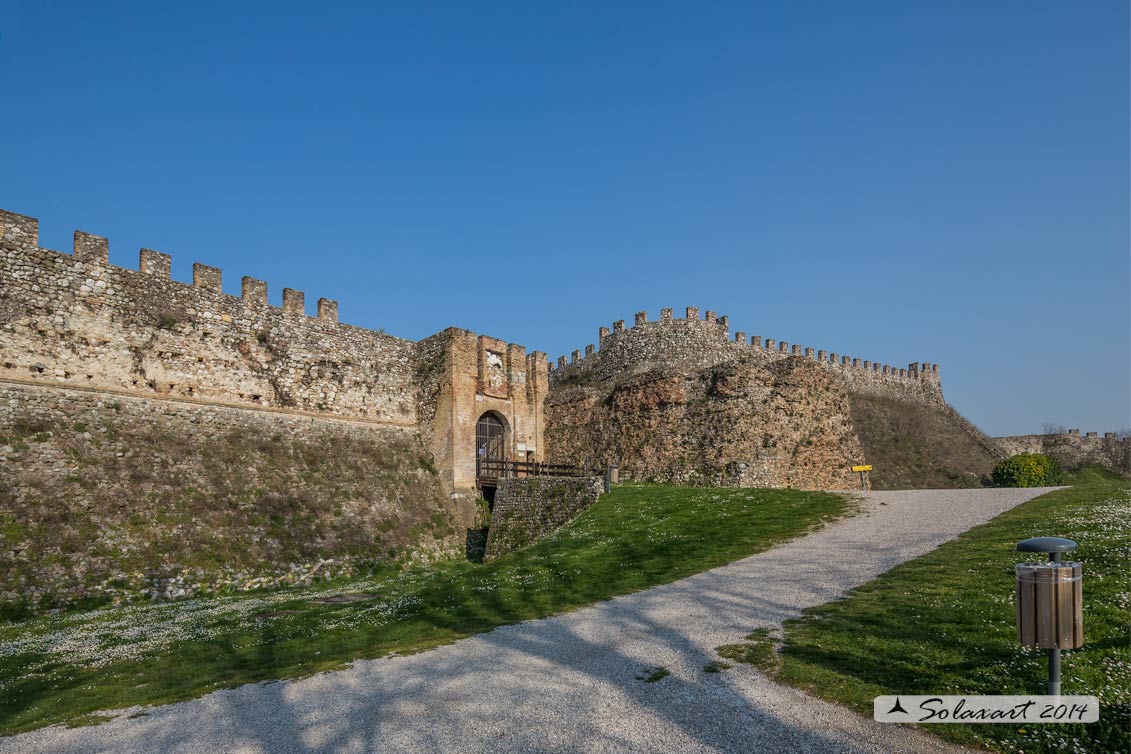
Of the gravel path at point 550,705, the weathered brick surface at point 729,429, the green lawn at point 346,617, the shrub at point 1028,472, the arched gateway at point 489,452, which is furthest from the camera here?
the shrub at point 1028,472

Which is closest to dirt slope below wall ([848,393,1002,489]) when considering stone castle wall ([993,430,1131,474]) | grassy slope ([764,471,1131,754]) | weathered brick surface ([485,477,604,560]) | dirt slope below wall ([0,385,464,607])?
stone castle wall ([993,430,1131,474])

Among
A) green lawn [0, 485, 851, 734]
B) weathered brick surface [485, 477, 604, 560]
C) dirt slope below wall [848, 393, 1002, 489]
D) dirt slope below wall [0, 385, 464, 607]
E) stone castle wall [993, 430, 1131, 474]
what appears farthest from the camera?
stone castle wall [993, 430, 1131, 474]

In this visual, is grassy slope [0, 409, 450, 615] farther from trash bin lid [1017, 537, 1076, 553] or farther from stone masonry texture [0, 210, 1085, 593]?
trash bin lid [1017, 537, 1076, 553]

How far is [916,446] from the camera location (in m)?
51.2

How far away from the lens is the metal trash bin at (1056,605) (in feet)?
20.2

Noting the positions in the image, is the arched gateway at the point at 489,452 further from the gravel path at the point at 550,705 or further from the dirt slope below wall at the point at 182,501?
the gravel path at the point at 550,705

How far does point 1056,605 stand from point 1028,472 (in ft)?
127

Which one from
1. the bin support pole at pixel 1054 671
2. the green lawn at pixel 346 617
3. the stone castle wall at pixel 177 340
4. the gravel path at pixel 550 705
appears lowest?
the green lawn at pixel 346 617

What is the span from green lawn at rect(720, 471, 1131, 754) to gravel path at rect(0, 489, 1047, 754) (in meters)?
0.54

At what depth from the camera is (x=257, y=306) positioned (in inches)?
1093

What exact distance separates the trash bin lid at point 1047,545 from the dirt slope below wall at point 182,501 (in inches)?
806

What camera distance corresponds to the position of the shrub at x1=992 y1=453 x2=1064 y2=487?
37.6 m

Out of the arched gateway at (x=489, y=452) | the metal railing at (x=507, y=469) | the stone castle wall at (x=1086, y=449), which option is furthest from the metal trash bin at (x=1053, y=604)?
the stone castle wall at (x=1086, y=449)

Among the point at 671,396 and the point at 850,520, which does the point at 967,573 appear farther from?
the point at 671,396
